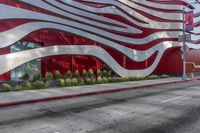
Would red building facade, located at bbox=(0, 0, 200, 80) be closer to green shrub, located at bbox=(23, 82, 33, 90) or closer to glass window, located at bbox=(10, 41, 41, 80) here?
glass window, located at bbox=(10, 41, 41, 80)

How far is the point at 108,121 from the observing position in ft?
27.4

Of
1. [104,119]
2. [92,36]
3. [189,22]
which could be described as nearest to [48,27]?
[92,36]

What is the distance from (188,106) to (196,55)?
31.3 m

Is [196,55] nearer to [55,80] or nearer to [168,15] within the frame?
[168,15]

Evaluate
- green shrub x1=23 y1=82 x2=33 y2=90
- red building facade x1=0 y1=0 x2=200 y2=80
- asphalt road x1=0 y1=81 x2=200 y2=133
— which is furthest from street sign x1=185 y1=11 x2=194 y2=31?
asphalt road x1=0 y1=81 x2=200 y2=133

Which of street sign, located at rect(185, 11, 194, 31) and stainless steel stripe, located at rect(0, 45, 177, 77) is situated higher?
street sign, located at rect(185, 11, 194, 31)

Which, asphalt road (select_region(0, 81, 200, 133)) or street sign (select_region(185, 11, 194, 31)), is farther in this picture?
street sign (select_region(185, 11, 194, 31))

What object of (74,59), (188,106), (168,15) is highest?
(168,15)

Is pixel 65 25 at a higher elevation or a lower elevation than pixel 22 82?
higher

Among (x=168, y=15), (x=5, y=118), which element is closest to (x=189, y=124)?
(x=5, y=118)

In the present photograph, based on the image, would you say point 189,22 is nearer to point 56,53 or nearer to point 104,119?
point 56,53

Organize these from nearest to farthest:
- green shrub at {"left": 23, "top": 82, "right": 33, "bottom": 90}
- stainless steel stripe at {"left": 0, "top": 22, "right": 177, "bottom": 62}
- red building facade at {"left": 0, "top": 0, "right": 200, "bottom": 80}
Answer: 1. green shrub at {"left": 23, "top": 82, "right": 33, "bottom": 90}
2. stainless steel stripe at {"left": 0, "top": 22, "right": 177, "bottom": 62}
3. red building facade at {"left": 0, "top": 0, "right": 200, "bottom": 80}

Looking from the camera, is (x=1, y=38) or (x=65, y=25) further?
(x=65, y=25)

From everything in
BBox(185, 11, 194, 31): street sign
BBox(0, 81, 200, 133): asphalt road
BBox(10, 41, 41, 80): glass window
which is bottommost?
BBox(0, 81, 200, 133): asphalt road
